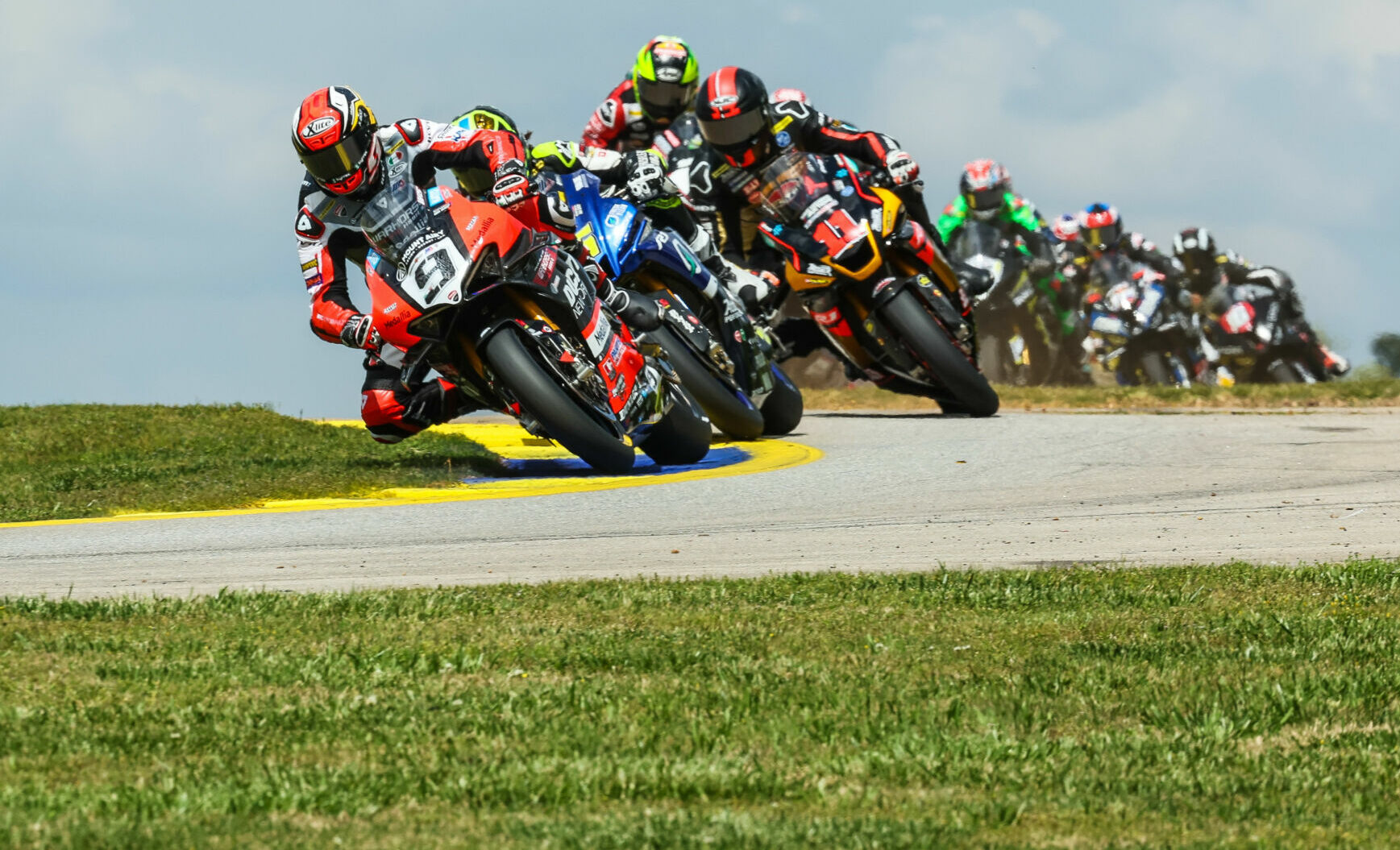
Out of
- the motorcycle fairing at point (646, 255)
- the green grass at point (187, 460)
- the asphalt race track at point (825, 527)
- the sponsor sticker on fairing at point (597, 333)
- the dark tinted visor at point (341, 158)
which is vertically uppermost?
the dark tinted visor at point (341, 158)

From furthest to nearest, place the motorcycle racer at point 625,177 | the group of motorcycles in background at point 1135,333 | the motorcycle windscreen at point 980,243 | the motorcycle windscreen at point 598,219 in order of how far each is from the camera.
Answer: the group of motorcycles in background at point 1135,333, the motorcycle windscreen at point 980,243, the motorcycle windscreen at point 598,219, the motorcycle racer at point 625,177

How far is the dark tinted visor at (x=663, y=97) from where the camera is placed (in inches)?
673

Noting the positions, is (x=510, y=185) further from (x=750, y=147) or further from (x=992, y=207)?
(x=992, y=207)

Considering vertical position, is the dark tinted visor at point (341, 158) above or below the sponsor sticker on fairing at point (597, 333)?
above

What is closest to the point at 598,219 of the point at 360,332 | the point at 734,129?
the point at 734,129

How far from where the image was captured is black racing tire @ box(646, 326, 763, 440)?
43.0ft

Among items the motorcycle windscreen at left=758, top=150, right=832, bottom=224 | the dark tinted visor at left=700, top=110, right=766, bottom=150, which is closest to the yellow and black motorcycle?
the motorcycle windscreen at left=758, top=150, right=832, bottom=224

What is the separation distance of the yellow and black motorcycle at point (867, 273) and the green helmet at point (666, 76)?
203cm

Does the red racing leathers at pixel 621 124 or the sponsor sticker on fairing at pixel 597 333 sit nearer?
the sponsor sticker on fairing at pixel 597 333

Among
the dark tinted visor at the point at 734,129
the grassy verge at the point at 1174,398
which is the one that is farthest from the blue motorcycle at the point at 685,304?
the grassy verge at the point at 1174,398

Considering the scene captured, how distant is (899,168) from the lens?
1609 centimetres

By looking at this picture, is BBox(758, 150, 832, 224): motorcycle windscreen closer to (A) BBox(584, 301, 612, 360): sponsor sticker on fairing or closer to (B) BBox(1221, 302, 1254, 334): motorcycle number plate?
(A) BBox(584, 301, 612, 360): sponsor sticker on fairing

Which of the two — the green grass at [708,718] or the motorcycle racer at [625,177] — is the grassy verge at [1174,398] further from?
the green grass at [708,718]

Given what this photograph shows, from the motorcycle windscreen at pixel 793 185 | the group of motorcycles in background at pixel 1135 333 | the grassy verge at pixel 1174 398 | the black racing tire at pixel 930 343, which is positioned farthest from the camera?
the group of motorcycles in background at pixel 1135 333
